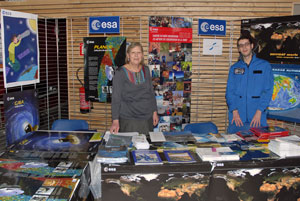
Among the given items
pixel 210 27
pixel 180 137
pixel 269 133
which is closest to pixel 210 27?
pixel 210 27

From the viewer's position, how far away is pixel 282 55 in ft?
14.5

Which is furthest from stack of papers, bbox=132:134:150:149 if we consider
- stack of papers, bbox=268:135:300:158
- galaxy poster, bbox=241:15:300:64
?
galaxy poster, bbox=241:15:300:64

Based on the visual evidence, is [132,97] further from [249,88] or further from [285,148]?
[285,148]

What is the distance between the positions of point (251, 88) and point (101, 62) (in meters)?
2.72

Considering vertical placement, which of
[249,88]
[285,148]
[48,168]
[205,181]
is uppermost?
[249,88]

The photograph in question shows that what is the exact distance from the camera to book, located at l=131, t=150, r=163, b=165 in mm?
2244

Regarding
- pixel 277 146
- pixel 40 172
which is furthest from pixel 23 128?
pixel 277 146

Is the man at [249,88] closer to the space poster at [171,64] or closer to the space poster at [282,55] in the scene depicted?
the space poster at [282,55]

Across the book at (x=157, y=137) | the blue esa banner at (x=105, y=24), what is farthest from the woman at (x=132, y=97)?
the blue esa banner at (x=105, y=24)

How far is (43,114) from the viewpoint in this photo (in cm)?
680

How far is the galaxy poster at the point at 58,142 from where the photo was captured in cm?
262

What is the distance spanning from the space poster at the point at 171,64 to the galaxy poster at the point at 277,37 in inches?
47.0

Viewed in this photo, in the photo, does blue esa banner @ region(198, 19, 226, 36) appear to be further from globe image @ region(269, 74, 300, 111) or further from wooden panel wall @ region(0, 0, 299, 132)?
globe image @ region(269, 74, 300, 111)

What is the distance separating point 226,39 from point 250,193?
13.3 feet
